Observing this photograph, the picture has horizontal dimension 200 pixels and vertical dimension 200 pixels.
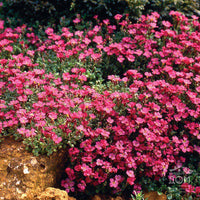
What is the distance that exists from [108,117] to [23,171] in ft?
4.22

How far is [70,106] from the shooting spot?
3746mm

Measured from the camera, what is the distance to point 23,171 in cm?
328

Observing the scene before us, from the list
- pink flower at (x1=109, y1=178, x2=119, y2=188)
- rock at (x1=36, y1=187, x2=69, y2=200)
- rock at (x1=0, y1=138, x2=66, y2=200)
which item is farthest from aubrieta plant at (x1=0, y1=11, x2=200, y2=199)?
rock at (x1=36, y1=187, x2=69, y2=200)

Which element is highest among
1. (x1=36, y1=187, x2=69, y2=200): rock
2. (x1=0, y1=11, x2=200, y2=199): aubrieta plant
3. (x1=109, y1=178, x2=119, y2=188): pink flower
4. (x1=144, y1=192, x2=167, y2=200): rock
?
(x1=0, y1=11, x2=200, y2=199): aubrieta plant

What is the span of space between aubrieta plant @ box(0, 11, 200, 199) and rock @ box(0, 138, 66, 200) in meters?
0.12

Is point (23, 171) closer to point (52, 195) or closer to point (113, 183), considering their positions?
point (52, 195)

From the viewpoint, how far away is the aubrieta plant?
3.52 meters

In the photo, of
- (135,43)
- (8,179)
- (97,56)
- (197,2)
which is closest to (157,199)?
(8,179)

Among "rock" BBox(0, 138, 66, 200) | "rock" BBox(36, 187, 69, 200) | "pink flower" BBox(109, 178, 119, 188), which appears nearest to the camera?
"rock" BBox(36, 187, 69, 200)

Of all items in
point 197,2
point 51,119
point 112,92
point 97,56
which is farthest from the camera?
point 197,2

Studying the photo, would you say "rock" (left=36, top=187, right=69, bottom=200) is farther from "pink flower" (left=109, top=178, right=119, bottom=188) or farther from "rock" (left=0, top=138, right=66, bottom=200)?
"pink flower" (left=109, top=178, right=119, bottom=188)

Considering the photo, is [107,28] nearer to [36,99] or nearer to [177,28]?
[177,28]

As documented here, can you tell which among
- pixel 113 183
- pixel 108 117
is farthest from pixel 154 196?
pixel 108 117

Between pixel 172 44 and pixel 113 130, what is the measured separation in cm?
199
